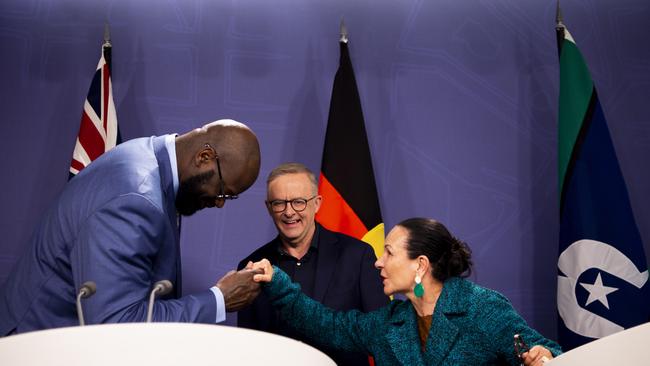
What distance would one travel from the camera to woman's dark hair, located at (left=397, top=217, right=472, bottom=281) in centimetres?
294

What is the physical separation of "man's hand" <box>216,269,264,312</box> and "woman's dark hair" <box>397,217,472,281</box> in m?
0.66

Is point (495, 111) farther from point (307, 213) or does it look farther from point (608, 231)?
point (307, 213)

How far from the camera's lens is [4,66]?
409 cm

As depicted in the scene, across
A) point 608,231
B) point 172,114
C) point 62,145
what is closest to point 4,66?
point 62,145

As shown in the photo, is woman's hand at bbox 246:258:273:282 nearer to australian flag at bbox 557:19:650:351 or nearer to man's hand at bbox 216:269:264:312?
man's hand at bbox 216:269:264:312

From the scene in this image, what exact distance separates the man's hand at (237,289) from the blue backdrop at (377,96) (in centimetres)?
150

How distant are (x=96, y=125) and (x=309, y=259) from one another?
1273 millimetres

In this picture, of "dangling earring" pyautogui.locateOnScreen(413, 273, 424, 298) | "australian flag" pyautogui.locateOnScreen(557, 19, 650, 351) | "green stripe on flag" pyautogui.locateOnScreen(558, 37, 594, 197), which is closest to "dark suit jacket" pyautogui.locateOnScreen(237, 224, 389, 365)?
"dangling earring" pyautogui.locateOnScreen(413, 273, 424, 298)

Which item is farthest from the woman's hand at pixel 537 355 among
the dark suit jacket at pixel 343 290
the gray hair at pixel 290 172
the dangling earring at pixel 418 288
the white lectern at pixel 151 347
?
the white lectern at pixel 151 347

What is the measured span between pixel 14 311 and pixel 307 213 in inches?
53.2

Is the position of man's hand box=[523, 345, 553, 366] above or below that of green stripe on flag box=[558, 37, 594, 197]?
below

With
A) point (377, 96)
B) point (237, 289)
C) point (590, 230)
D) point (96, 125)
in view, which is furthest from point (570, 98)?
point (96, 125)

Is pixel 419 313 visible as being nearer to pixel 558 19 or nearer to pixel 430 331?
pixel 430 331

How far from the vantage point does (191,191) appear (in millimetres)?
2379
